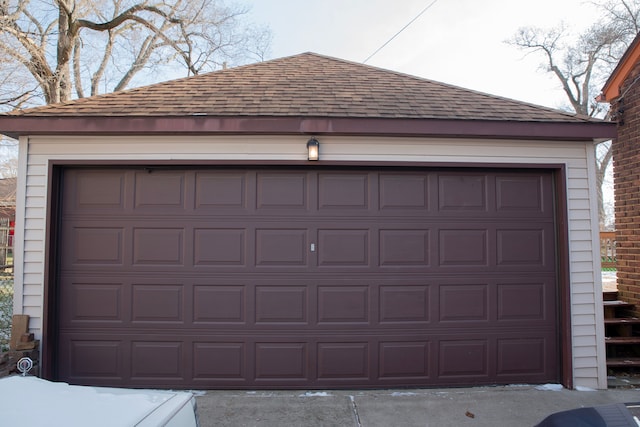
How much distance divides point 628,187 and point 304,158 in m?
4.80

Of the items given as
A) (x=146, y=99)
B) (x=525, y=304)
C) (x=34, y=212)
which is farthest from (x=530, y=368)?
(x=34, y=212)

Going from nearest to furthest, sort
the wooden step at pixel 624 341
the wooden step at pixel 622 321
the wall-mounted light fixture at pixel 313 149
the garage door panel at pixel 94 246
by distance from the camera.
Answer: the wall-mounted light fixture at pixel 313 149 < the garage door panel at pixel 94 246 < the wooden step at pixel 624 341 < the wooden step at pixel 622 321

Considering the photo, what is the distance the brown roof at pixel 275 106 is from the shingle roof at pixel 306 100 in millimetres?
12

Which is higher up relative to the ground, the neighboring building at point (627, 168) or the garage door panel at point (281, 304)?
the neighboring building at point (627, 168)

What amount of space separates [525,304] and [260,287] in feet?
10.8

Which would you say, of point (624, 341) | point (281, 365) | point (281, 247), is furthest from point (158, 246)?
point (624, 341)

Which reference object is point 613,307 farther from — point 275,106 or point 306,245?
point 275,106

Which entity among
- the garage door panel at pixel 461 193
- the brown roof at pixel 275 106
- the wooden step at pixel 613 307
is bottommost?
the wooden step at pixel 613 307

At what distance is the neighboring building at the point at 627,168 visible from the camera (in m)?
6.02

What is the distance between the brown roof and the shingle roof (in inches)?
0.5

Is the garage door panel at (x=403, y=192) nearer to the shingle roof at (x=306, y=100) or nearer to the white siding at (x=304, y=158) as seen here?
the white siding at (x=304, y=158)

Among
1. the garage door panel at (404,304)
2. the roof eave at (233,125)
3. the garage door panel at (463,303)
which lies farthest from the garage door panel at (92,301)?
the garage door panel at (463,303)

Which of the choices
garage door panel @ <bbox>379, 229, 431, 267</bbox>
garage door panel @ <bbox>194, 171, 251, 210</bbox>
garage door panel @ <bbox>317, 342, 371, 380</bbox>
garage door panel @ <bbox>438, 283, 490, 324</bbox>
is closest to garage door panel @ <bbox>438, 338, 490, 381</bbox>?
garage door panel @ <bbox>438, 283, 490, 324</bbox>

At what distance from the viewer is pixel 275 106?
5258 mm
